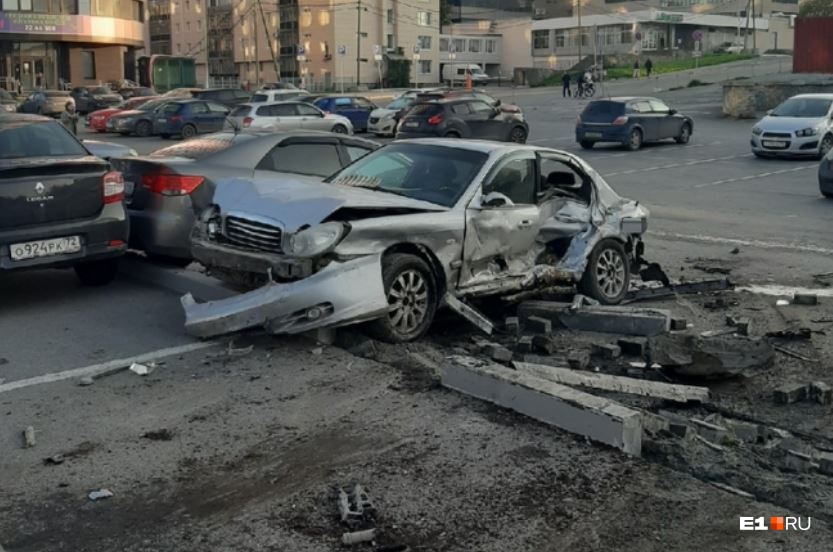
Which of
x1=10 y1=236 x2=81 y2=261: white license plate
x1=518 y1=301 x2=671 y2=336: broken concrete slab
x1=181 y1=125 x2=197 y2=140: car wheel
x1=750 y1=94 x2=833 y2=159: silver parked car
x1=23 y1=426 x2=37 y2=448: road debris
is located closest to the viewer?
x1=23 y1=426 x2=37 y2=448: road debris

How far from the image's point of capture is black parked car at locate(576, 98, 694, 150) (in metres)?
29.9

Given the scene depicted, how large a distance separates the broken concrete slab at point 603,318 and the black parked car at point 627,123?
863 inches

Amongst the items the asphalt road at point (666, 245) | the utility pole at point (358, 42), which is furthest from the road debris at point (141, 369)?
the utility pole at point (358, 42)

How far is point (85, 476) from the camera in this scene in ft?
17.9

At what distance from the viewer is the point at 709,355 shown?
7137 millimetres

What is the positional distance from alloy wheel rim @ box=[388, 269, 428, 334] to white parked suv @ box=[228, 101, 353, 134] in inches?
1046

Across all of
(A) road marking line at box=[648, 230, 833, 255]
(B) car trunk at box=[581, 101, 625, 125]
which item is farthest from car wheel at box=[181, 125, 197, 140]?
(A) road marking line at box=[648, 230, 833, 255]

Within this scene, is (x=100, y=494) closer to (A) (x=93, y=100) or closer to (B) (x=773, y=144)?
(B) (x=773, y=144)

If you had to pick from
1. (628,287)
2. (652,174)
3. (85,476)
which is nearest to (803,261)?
(628,287)

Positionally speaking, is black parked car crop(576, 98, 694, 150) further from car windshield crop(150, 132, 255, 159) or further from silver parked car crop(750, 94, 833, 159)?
car windshield crop(150, 132, 255, 159)

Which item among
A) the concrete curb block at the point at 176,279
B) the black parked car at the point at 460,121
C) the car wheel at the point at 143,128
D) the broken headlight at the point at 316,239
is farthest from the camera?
the car wheel at the point at 143,128

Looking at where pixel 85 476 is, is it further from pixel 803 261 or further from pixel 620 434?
pixel 803 261

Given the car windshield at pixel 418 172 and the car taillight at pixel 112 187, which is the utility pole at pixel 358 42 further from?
the car windshield at pixel 418 172

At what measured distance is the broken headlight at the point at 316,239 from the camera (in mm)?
7363
